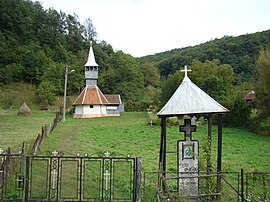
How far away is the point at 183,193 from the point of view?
24.9ft

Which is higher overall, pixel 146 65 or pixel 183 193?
pixel 146 65

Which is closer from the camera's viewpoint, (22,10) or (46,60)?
(46,60)

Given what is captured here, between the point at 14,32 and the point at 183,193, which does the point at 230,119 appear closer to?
the point at 183,193

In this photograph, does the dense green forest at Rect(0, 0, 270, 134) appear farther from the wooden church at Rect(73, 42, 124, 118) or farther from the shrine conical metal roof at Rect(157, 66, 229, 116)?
the shrine conical metal roof at Rect(157, 66, 229, 116)

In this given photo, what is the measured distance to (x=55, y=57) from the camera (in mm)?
62969

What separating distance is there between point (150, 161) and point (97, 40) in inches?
2625

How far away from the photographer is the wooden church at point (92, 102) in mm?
37250


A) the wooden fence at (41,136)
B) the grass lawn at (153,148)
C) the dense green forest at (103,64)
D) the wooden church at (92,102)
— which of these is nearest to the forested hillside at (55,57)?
the dense green forest at (103,64)

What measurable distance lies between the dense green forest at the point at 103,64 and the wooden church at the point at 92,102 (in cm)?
644

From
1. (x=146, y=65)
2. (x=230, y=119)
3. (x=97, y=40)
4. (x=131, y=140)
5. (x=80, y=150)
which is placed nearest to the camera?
(x=80, y=150)

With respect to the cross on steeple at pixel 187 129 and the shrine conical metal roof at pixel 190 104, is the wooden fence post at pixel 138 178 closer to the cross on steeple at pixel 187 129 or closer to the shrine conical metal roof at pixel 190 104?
the shrine conical metal roof at pixel 190 104

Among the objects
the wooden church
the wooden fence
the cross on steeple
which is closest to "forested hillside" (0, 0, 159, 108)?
the wooden church

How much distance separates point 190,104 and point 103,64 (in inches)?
2264

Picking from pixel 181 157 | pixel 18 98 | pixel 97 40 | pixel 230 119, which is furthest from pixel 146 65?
pixel 181 157
